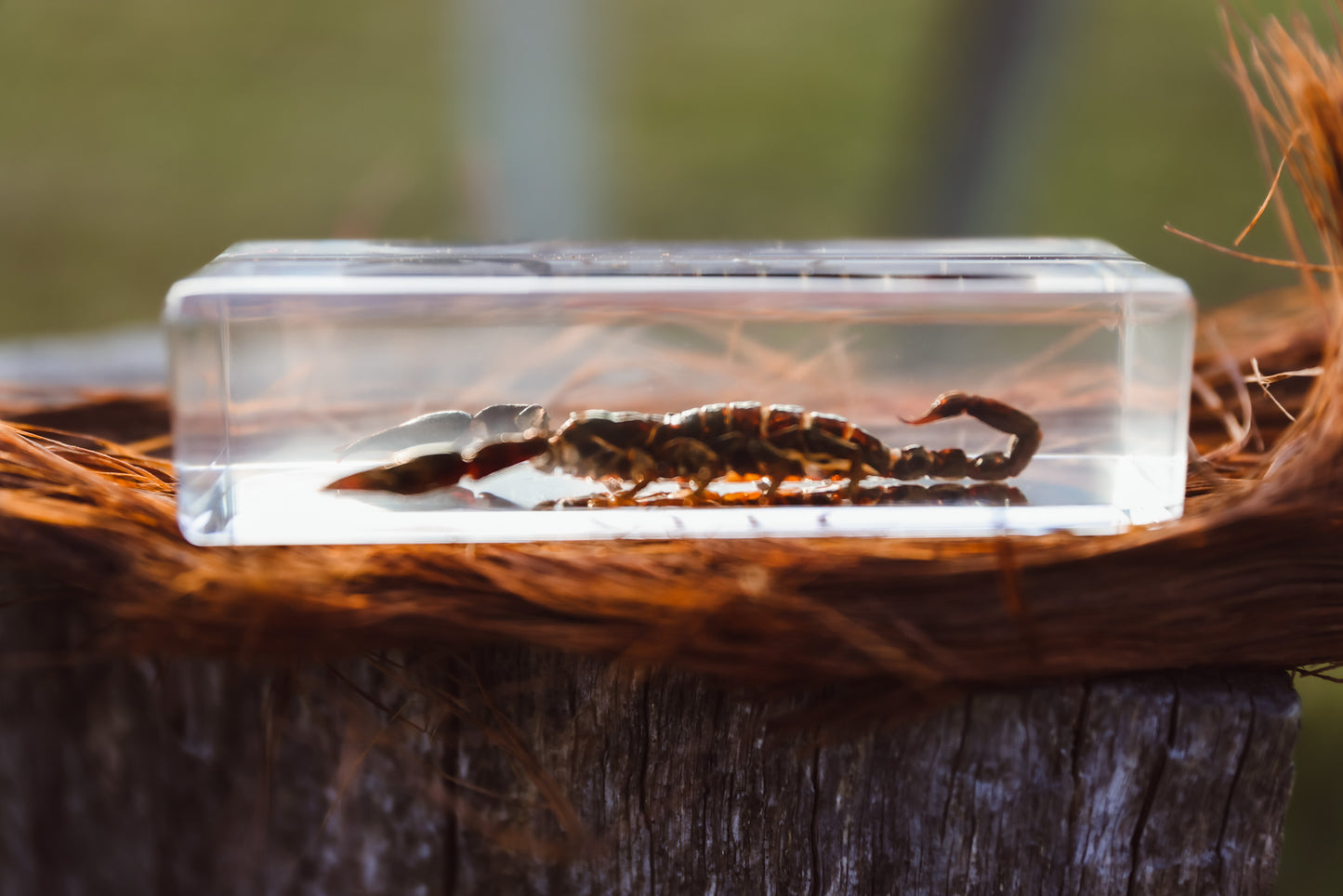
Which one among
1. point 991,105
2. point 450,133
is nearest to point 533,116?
point 991,105

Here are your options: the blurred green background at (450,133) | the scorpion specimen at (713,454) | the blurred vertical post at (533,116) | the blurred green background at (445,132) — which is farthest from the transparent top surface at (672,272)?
the blurred green background at (445,132)

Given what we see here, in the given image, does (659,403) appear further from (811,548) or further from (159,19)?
(159,19)

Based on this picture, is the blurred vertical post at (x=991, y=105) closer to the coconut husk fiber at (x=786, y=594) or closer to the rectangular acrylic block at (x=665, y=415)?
the rectangular acrylic block at (x=665, y=415)

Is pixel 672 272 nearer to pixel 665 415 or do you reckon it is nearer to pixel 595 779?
pixel 665 415

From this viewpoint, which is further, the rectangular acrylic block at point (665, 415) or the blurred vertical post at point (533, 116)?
the blurred vertical post at point (533, 116)

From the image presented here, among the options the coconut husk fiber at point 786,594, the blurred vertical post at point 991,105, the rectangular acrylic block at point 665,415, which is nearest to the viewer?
the coconut husk fiber at point 786,594

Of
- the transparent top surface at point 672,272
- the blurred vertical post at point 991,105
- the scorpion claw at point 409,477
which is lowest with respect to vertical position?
the scorpion claw at point 409,477

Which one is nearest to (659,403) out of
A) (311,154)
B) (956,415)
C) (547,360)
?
(547,360)
